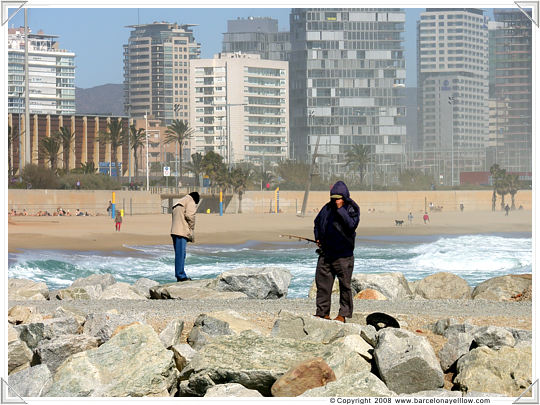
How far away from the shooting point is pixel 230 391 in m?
8.19

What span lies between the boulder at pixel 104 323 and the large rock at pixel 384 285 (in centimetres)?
652

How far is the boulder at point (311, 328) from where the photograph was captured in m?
9.70

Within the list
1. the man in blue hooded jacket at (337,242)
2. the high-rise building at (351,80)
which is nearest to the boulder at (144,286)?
the man in blue hooded jacket at (337,242)

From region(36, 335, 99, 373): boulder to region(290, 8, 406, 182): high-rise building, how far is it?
562 feet

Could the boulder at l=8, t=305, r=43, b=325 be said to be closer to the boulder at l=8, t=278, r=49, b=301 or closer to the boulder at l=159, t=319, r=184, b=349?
the boulder at l=159, t=319, r=184, b=349

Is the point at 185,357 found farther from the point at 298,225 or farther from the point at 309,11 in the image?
the point at 309,11

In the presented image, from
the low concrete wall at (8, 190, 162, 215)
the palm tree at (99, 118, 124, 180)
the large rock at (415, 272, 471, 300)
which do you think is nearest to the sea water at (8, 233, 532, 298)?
the large rock at (415, 272, 471, 300)

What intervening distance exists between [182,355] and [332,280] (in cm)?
208

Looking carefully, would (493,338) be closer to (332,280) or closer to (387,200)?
(332,280)

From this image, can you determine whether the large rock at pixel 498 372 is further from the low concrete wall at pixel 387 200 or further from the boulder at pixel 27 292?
the low concrete wall at pixel 387 200

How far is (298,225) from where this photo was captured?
80000mm

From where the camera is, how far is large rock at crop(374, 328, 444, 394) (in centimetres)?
858

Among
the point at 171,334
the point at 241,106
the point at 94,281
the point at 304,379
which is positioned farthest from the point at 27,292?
the point at 241,106

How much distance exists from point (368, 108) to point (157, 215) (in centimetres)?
11555
